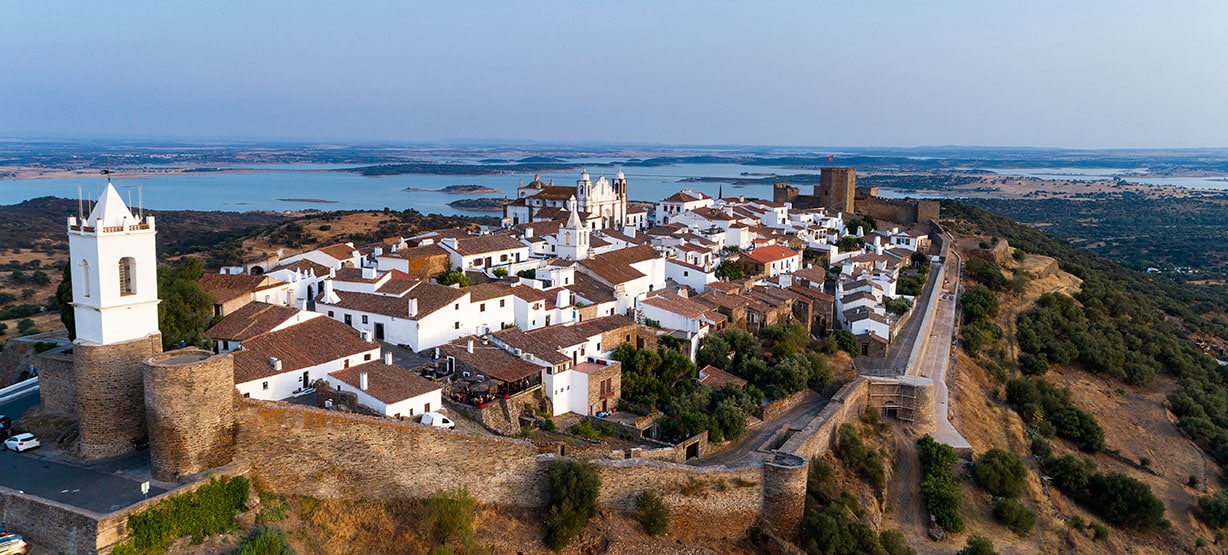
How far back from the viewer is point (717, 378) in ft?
62.5

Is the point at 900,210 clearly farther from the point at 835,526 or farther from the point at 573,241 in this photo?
the point at 835,526

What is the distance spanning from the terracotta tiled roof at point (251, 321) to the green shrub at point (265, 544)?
658 centimetres

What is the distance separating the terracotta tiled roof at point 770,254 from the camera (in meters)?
29.4

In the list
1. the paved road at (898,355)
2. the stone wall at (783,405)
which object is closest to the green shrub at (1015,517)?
the stone wall at (783,405)

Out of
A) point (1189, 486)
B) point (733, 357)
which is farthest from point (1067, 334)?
point (733, 357)

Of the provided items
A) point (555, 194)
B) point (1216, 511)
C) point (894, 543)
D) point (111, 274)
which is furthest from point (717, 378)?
point (555, 194)

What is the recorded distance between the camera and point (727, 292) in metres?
24.8

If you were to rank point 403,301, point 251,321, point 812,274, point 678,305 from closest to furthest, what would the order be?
1. point 251,321
2. point 403,301
3. point 678,305
4. point 812,274

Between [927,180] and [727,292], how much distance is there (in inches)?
5398

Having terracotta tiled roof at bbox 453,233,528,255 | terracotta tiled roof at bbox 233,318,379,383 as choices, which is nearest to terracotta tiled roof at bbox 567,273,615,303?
terracotta tiled roof at bbox 453,233,528,255

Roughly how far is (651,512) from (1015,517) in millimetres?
8046

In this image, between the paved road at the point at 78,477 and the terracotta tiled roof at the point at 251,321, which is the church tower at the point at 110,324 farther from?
the terracotta tiled roof at the point at 251,321

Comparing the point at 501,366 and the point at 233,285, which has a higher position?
the point at 233,285

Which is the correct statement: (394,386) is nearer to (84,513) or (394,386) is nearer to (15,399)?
(84,513)
